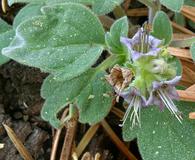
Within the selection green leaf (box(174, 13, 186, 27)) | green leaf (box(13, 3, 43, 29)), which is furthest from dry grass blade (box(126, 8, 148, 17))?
green leaf (box(13, 3, 43, 29))

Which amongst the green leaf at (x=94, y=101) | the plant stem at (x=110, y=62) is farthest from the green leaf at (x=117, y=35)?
the green leaf at (x=94, y=101)

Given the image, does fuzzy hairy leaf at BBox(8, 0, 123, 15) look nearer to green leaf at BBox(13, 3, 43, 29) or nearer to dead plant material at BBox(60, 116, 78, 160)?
green leaf at BBox(13, 3, 43, 29)

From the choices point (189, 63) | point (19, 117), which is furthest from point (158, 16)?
point (19, 117)

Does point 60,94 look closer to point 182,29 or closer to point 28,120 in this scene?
point 28,120

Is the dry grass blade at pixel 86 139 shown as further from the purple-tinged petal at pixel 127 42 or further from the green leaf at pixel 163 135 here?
the purple-tinged petal at pixel 127 42

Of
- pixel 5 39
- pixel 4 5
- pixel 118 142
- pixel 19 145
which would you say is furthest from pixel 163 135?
pixel 4 5
